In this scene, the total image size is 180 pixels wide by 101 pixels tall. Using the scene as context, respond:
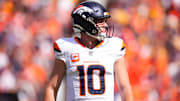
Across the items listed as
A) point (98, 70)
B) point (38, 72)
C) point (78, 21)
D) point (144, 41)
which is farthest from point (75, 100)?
point (144, 41)

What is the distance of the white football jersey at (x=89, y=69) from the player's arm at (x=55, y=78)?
0.03m

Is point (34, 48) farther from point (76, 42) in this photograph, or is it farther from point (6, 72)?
point (76, 42)

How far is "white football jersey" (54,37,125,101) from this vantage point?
79.3 inches

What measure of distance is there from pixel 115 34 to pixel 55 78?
123 inches

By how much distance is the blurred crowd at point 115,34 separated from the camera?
4.52 meters

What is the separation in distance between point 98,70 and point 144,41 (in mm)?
4022

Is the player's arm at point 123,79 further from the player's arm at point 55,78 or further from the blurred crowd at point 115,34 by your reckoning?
the blurred crowd at point 115,34

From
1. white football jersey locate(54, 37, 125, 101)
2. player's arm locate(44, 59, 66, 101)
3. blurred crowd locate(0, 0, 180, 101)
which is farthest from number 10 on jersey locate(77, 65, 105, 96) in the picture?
blurred crowd locate(0, 0, 180, 101)

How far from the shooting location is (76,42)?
2100 millimetres

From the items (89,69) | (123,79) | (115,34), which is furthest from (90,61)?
(115,34)

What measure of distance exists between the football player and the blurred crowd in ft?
5.38

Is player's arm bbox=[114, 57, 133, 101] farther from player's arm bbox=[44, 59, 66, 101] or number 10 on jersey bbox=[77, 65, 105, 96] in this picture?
player's arm bbox=[44, 59, 66, 101]

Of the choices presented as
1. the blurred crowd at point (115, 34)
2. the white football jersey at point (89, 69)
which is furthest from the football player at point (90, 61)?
the blurred crowd at point (115, 34)

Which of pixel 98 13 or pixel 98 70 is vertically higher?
pixel 98 13
